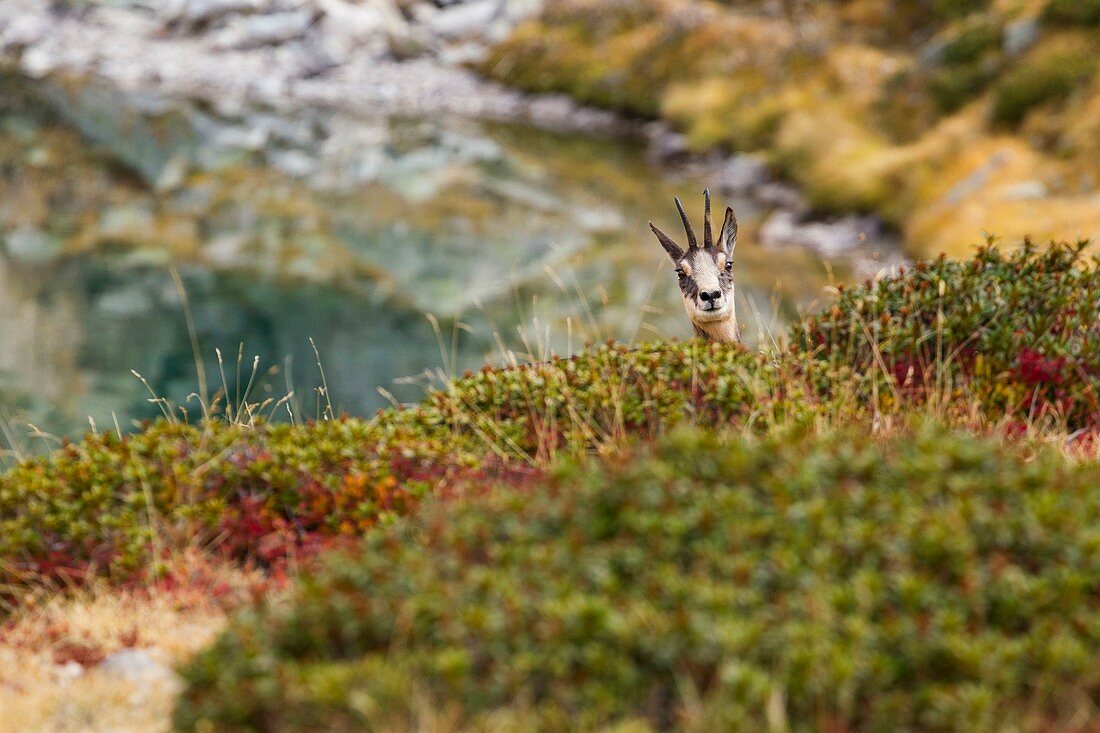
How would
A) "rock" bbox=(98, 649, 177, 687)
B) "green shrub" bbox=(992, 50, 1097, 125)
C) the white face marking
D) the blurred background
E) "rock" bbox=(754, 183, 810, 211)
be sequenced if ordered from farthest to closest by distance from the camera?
1. "rock" bbox=(754, 183, 810, 211)
2. "green shrub" bbox=(992, 50, 1097, 125)
3. the blurred background
4. the white face marking
5. "rock" bbox=(98, 649, 177, 687)

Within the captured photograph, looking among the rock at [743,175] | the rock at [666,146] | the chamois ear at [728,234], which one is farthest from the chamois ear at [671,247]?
the rock at [666,146]

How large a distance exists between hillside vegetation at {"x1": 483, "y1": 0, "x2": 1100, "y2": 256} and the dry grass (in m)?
16.9

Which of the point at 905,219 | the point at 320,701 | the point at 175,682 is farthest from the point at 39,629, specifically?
the point at 905,219

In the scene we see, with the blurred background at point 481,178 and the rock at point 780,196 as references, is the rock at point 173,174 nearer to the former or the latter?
the blurred background at point 481,178

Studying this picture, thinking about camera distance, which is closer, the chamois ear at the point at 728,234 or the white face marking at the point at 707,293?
the white face marking at the point at 707,293

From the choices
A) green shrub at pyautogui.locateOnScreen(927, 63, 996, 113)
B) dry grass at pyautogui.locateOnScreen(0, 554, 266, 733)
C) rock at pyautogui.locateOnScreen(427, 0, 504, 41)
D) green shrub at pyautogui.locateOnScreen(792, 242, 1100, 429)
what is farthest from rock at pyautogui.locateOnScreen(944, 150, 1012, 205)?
rock at pyautogui.locateOnScreen(427, 0, 504, 41)

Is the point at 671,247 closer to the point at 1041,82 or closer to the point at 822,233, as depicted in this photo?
the point at 822,233

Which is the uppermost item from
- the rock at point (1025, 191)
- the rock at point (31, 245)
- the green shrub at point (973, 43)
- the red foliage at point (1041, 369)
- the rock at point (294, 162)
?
the green shrub at point (973, 43)

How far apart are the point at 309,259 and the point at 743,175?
14852 millimetres

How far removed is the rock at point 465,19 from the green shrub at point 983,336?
52944 millimetres

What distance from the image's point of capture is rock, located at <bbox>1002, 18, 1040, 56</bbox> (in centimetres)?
3156

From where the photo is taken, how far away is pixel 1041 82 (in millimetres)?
28891

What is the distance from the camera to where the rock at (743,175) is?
34.9m

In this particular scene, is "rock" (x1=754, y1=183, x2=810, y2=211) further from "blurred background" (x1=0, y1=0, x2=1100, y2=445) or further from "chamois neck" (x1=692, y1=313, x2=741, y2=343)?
"chamois neck" (x1=692, y1=313, x2=741, y2=343)
